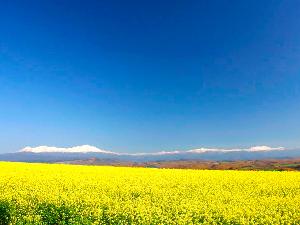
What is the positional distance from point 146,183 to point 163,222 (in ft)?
33.7

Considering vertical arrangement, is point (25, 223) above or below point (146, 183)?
below

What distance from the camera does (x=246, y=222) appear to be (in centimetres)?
1266

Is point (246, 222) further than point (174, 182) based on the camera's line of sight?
No

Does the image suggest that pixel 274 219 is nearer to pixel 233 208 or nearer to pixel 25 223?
pixel 233 208

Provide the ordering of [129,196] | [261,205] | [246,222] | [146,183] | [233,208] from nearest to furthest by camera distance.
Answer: [246,222]
[233,208]
[261,205]
[129,196]
[146,183]

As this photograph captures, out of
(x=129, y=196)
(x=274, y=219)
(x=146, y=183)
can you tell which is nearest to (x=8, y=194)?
(x=129, y=196)

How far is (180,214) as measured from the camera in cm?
1429

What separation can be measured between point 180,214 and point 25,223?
6335 millimetres

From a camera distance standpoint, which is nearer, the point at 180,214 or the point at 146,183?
the point at 180,214

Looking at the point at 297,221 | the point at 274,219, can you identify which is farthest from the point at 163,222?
the point at 297,221

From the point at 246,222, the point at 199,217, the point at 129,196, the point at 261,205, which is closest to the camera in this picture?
the point at 246,222

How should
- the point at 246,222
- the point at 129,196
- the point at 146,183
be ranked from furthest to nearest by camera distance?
the point at 146,183, the point at 129,196, the point at 246,222

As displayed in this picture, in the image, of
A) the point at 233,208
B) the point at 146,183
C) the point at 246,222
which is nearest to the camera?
the point at 246,222

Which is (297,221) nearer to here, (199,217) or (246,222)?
(246,222)
